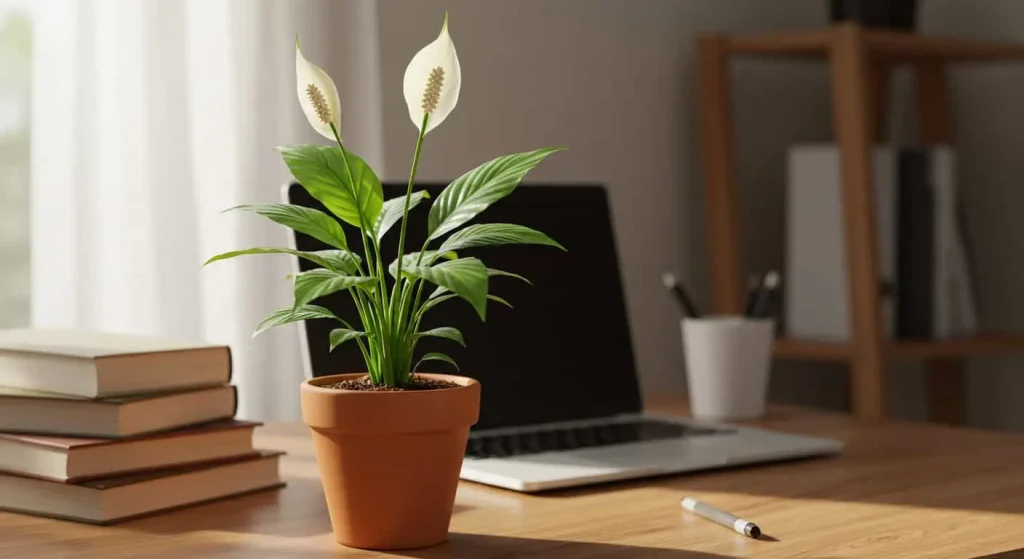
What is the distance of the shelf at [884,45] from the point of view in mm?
1846

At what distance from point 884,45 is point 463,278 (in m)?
1.27

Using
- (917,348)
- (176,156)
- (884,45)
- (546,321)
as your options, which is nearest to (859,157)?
(884,45)

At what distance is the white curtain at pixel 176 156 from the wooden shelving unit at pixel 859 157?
1.98ft

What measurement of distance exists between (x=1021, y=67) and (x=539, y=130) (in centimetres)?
85

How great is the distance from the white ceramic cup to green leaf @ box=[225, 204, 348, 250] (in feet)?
Answer: 2.31

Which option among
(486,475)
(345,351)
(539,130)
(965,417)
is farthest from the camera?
(965,417)

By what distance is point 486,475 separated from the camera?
3.63ft

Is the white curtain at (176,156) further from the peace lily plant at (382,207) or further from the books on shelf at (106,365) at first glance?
the peace lily plant at (382,207)

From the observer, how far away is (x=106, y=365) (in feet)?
3.31

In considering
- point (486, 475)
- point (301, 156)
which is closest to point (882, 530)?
point (486, 475)

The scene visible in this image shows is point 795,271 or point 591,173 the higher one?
point 591,173

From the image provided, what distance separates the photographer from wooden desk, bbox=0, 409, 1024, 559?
0.89 m

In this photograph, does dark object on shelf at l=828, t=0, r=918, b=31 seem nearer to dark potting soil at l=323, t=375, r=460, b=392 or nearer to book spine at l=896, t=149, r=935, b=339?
book spine at l=896, t=149, r=935, b=339

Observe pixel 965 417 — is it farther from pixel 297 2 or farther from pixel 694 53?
pixel 297 2
